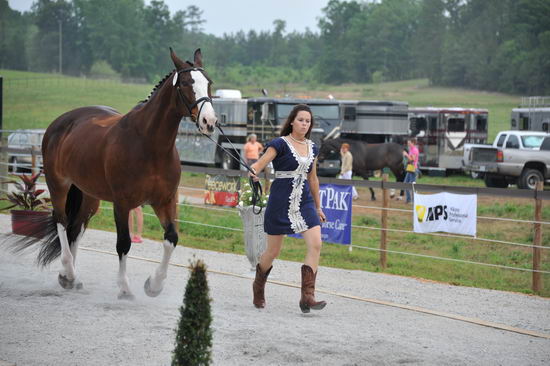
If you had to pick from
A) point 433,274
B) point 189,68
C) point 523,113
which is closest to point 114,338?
point 189,68

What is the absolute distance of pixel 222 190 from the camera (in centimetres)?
1678

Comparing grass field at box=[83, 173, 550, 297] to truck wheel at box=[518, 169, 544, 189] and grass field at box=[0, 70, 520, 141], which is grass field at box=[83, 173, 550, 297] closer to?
truck wheel at box=[518, 169, 544, 189]

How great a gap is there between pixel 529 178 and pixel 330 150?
723 cm

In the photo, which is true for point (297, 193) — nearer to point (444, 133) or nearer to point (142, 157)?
point (142, 157)

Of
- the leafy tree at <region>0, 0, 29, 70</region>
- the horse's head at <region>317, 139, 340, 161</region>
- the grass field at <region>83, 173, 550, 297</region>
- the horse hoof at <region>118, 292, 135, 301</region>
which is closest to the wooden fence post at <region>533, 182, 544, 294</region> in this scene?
the grass field at <region>83, 173, 550, 297</region>

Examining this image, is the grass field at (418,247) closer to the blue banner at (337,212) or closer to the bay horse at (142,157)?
the blue banner at (337,212)

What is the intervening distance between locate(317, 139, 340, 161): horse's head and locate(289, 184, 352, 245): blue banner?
16484mm

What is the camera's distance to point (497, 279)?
40.9 ft

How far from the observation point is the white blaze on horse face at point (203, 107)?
750 cm

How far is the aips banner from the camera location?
11508mm

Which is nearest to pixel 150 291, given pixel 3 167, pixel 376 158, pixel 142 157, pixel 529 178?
pixel 142 157

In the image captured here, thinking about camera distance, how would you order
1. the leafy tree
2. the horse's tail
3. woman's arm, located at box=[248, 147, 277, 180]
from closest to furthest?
woman's arm, located at box=[248, 147, 277, 180] → the horse's tail → the leafy tree

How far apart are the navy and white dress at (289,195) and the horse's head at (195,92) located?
79 cm

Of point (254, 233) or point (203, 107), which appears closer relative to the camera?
point (203, 107)
